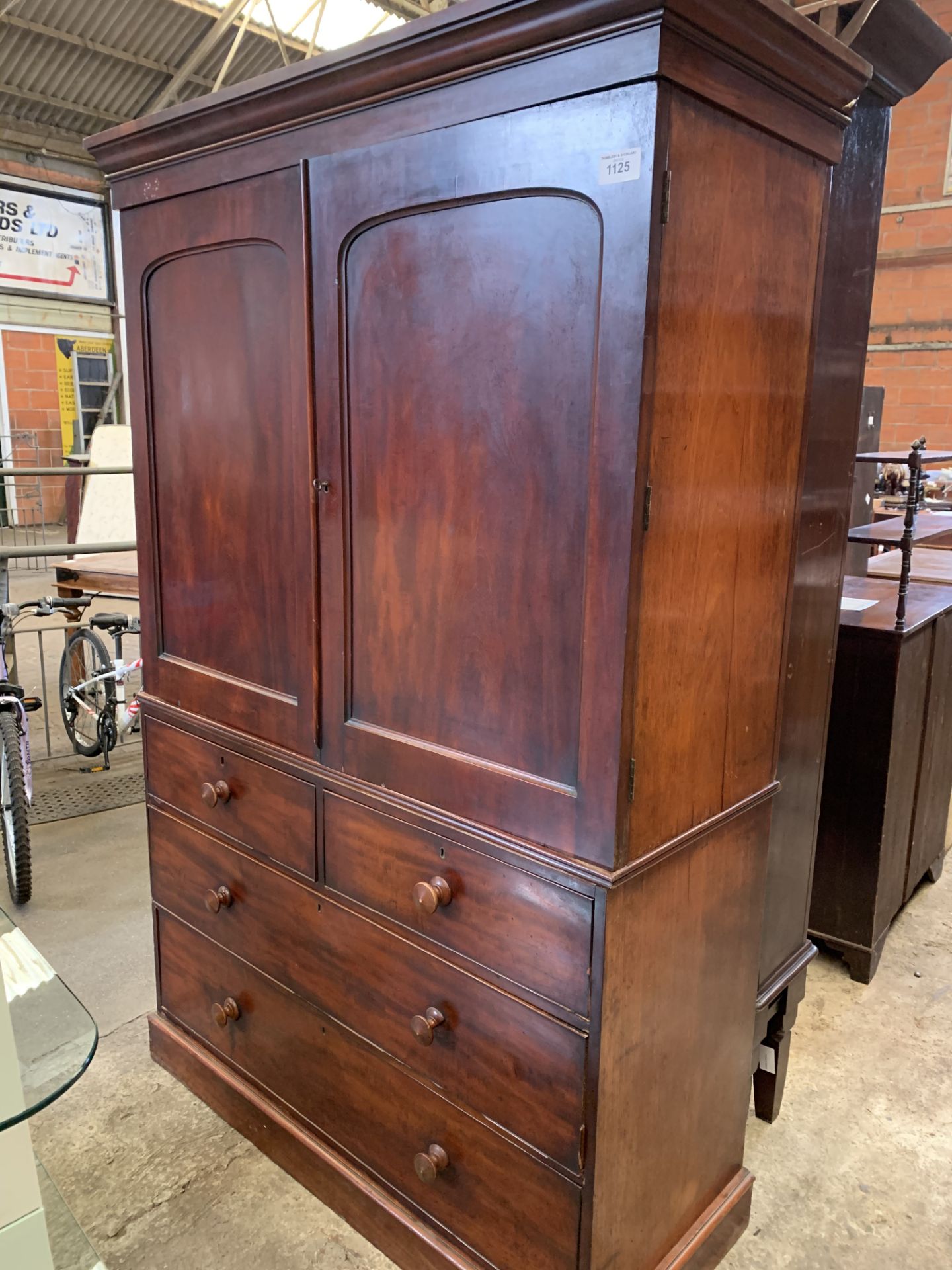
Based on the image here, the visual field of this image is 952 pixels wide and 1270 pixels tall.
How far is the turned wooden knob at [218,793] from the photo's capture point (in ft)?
5.94

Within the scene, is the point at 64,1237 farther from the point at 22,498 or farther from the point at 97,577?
the point at 22,498

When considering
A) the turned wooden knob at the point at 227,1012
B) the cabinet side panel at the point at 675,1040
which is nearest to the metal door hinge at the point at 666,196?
the cabinet side panel at the point at 675,1040

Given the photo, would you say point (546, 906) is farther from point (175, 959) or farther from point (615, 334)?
point (175, 959)

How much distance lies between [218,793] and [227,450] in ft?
2.20

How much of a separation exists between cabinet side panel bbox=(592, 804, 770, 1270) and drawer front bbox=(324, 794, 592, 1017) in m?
0.06

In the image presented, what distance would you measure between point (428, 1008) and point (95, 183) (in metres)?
10.1

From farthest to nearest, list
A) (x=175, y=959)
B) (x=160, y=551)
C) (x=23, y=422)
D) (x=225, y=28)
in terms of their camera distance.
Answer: (x=23, y=422) < (x=225, y=28) < (x=175, y=959) < (x=160, y=551)

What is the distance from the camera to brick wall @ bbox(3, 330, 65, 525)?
9.05 m

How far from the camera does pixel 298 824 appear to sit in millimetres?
1676

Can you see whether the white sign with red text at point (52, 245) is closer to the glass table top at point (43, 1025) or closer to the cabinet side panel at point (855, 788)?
the cabinet side panel at point (855, 788)

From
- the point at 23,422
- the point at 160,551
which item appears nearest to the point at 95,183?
the point at 23,422

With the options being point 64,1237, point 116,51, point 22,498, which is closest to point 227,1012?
point 64,1237

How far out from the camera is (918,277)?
7.46 meters

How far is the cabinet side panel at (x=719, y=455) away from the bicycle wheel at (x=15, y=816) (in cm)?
223
